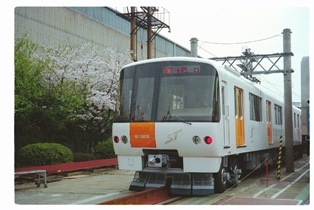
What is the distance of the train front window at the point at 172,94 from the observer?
10.1 m

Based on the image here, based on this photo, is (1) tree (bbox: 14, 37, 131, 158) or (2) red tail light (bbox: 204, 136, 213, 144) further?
(1) tree (bbox: 14, 37, 131, 158)

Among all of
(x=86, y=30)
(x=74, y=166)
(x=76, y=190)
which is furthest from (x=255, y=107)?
(x=86, y=30)

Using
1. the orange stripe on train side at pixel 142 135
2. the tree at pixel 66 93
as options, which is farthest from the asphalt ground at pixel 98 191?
the tree at pixel 66 93

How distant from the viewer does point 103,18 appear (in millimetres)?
19109

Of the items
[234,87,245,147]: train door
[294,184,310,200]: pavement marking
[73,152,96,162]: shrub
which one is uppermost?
[234,87,245,147]: train door

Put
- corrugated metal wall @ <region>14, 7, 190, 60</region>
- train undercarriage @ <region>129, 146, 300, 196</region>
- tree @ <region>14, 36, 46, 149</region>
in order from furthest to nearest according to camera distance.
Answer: corrugated metal wall @ <region>14, 7, 190, 60</region>, tree @ <region>14, 36, 46, 149</region>, train undercarriage @ <region>129, 146, 300, 196</region>

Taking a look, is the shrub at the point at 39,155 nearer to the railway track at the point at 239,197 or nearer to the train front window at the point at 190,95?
the railway track at the point at 239,197

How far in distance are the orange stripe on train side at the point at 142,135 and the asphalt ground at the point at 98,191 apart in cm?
143

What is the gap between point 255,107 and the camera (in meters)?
14.2

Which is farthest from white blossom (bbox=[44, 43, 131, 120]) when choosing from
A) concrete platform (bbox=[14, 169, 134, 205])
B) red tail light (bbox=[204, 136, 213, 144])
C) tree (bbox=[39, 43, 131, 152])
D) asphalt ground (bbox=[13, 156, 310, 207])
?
red tail light (bbox=[204, 136, 213, 144])

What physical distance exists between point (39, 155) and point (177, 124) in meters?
6.44

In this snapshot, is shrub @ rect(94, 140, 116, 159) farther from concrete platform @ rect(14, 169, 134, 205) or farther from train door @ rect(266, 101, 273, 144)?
train door @ rect(266, 101, 273, 144)

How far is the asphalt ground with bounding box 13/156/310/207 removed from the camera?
33.4ft
